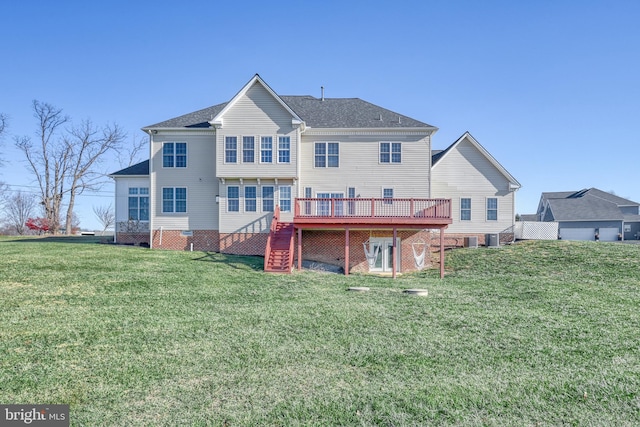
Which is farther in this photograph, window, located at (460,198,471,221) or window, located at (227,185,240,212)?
window, located at (460,198,471,221)

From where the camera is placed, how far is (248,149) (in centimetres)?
1905

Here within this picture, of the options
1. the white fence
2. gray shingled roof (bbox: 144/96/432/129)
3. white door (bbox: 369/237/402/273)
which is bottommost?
white door (bbox: 369/237/402/273)

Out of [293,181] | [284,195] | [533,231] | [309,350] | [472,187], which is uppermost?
[293,181]

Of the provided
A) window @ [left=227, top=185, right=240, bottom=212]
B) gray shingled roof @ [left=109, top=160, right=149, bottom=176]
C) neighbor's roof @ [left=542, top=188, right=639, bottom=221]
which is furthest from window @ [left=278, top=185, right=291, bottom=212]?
neighbor's roof @ [left=542, top=188, right=639, bottom=221]

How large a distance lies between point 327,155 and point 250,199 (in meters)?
4.55

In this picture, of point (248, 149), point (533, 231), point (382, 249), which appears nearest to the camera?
point (382, 249)

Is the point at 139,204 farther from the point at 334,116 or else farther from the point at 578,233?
the point at 578,233

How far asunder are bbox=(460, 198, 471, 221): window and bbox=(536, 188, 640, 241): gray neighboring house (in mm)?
18748

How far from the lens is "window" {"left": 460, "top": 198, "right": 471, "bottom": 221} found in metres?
21.5

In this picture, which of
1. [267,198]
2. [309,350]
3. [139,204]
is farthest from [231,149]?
[309,350]

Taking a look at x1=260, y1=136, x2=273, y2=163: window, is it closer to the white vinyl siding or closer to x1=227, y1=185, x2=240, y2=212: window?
x1=227, y1=185, x2=240, y2=212: window

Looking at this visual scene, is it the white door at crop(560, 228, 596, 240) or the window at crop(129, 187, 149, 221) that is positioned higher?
the window at crop(129, 187, 149, 221)

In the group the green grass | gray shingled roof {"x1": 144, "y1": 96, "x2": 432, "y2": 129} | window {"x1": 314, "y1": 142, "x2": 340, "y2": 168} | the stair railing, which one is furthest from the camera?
window {"x1": 314, "y1": 142, "x2": 340, "y2": 168}

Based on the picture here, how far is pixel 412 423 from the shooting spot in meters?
4.63
